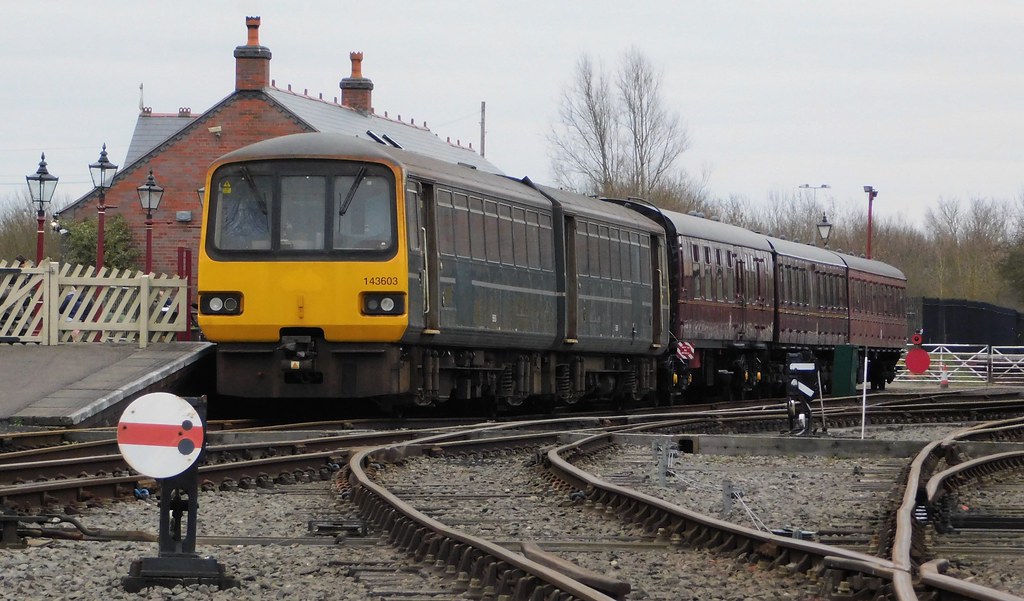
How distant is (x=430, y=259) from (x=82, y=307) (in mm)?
5412

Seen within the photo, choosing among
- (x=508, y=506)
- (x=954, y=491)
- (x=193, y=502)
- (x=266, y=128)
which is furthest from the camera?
(x=266, y=128)

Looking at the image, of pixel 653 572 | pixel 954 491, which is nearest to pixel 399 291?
pixel 954 491

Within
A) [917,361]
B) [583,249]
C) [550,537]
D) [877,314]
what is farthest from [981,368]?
[550,537]

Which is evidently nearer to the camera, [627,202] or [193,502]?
[193,502]

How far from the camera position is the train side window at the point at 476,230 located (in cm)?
2012

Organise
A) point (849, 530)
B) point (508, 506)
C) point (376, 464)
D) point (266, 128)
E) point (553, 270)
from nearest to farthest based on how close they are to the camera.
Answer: point (849, 530), point (508, 506), point (376, 464), point (553, 270), point (266, 128)

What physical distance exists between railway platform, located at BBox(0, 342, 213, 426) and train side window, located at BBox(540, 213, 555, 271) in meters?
4.54

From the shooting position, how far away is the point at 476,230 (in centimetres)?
2025

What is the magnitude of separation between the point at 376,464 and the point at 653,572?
597 cm

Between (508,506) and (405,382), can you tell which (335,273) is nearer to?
(405,382)

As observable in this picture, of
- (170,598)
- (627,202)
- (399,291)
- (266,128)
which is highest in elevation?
(266,128)

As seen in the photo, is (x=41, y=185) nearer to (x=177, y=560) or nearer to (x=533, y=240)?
(x=533, y=240)

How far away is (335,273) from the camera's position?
18281 millimetres

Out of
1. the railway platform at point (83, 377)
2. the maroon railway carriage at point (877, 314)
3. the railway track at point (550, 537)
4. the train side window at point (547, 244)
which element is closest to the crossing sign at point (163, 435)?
the railway track at point (550, 537)
